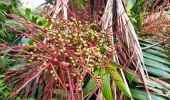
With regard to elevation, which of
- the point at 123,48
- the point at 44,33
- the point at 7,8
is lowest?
the point at 123,48

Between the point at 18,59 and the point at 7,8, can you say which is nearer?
the point at 18,59

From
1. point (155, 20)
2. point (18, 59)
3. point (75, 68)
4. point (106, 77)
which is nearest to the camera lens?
point (75, 68)

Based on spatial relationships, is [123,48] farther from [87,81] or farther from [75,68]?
[75,68]

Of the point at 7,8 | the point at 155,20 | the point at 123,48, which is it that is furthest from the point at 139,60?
the point at 7,8

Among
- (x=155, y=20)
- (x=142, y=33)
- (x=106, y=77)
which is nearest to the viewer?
(x=106, y=77)

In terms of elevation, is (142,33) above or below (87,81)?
above

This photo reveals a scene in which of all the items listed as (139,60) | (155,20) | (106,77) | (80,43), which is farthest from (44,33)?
(155,20)

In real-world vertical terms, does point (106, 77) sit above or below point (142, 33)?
below

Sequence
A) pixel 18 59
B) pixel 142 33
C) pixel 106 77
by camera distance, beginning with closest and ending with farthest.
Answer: pixel 106 77 → pixel 18 59 → pixel 142 33

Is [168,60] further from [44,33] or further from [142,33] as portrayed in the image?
[44,33]
